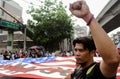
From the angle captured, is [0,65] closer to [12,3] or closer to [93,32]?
[93,32]

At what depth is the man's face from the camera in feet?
10.8

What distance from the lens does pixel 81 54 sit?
3.31 metres

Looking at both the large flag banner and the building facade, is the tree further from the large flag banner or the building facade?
the large flag banner

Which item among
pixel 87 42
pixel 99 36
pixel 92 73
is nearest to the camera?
pixel 99 36

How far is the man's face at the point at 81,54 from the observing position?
10.8 ft

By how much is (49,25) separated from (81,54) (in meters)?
35.7

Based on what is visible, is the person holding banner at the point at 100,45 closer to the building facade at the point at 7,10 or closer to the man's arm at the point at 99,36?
the man's arm at the point at 99,36

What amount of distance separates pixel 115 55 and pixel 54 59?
9.05m

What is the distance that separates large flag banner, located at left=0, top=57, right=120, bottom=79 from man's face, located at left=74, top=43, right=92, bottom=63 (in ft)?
18.8

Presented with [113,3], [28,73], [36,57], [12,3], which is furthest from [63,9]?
[28,73]

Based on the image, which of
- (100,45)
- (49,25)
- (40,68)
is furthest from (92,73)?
(49,25)

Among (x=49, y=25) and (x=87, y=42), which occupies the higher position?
(x=49, y=25)

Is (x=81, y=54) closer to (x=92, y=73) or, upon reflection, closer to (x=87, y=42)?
(x=87, y=42)

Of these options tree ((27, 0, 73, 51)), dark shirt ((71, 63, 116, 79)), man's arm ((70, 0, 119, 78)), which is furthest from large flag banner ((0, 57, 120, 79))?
tree ((27, 0, 73, 51))
